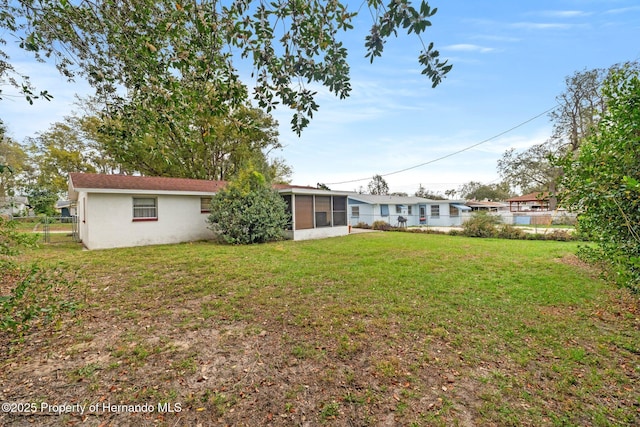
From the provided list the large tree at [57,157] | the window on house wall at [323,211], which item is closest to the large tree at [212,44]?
the window on house wall at [323,211]

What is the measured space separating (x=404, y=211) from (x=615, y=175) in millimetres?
22199

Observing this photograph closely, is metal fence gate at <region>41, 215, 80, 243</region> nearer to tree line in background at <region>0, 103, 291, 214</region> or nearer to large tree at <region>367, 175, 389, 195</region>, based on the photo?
tree line in background at <region>0, 103, 291, 214</region>

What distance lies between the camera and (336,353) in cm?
292

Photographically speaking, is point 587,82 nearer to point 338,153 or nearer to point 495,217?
point 495,217

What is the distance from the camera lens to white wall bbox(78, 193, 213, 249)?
9992 millimetres

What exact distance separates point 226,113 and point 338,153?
1946 cm

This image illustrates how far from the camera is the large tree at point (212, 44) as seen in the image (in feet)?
7.29

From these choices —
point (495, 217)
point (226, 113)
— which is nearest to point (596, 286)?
point (226, 113)

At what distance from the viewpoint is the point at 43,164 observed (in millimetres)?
22688

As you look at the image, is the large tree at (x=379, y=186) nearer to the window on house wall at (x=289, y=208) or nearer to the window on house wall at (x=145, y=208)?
the window on house wall at (x=289, y=208)

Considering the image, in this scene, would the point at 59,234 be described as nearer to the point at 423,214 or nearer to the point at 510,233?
the point at 510,233

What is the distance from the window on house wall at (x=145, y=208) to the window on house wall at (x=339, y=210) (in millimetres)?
8636

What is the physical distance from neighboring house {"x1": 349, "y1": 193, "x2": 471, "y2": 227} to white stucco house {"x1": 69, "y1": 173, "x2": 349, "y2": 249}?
8.65 meters

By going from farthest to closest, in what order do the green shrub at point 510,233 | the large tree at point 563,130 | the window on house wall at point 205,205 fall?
the large tree at point 563,130, the green shrub at point 510,233, the window on house wall at point 205,205
